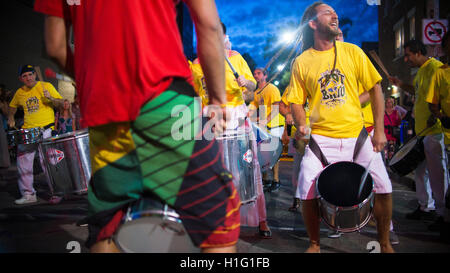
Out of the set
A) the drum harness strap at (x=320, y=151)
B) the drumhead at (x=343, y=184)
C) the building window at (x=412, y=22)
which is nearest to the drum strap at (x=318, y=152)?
the drum harness strap at (x=320, y=151)

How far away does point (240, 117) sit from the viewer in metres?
3.78

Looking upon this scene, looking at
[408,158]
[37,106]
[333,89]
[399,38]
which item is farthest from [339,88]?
[399,38]

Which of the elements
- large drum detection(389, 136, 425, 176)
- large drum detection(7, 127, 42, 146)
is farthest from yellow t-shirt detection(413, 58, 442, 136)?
large drum detection(7, 127, 42, 146)

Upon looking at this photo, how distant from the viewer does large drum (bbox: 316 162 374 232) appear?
2723 millimetres

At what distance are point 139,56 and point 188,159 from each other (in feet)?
1.33

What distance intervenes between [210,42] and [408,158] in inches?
157

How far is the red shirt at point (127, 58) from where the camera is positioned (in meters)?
1.29

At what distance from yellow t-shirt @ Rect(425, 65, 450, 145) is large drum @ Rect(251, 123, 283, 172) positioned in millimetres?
2053

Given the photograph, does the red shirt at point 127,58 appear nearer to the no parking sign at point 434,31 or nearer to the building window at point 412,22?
the no parking sign at point 434,31

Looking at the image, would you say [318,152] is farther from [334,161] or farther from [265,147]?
[265,147]

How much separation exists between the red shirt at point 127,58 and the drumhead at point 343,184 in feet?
5.91

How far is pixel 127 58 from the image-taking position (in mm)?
1308

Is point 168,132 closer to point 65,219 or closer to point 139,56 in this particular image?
point 139,56
